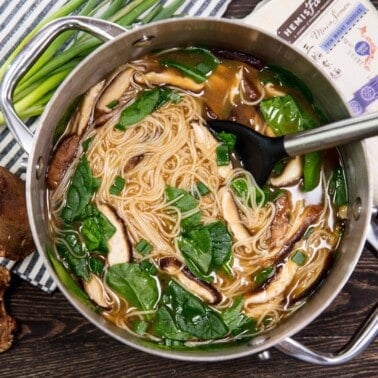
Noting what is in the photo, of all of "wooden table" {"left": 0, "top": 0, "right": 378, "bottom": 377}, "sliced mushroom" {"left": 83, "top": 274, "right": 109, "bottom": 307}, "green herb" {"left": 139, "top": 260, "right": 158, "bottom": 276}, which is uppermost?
"green herb" {"left": 139, "top": 260, "right": 158, "bottom": 276}

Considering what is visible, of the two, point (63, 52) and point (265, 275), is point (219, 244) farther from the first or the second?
point (63, 52)

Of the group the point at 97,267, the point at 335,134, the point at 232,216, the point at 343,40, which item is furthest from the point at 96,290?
the point at 343,40

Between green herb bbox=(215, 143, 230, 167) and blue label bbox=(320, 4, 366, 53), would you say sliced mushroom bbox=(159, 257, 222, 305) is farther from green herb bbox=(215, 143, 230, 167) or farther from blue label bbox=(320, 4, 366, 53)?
blue label bbox=(320, 4, 366, 53)

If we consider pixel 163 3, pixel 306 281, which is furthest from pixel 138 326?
pixel 163 3

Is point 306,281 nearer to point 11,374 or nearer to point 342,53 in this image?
point 342,53

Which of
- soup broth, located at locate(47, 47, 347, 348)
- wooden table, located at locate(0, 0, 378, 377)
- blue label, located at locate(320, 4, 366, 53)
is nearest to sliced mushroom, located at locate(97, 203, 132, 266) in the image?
soup broth, located at locate(47, 47, 347, 348)

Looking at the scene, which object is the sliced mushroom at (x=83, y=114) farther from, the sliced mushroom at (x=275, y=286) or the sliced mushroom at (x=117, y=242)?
the sliced mushroom at (x=275, y=286)
